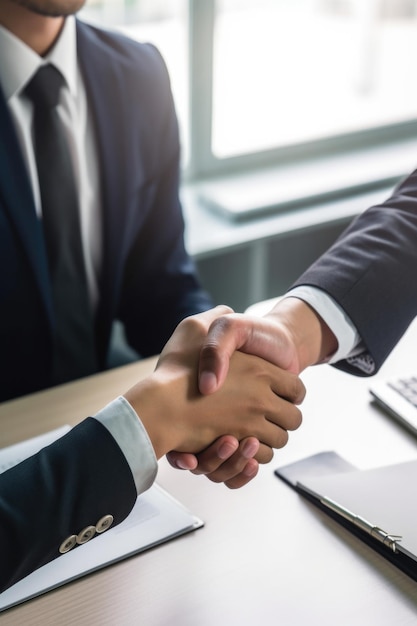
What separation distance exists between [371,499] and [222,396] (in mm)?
219

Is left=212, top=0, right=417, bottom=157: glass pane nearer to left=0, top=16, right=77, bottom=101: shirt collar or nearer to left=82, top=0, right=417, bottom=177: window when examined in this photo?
left=82, top=0, right=417, bottom=177: window

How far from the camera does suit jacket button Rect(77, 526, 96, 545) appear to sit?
2.85 feet

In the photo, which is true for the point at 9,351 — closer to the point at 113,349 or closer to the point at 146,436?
the point at 113,349

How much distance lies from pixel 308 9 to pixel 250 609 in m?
2.40

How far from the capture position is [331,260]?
1.20 metres

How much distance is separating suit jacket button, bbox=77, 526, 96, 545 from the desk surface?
4cm

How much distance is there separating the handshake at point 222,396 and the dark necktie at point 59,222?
1.56 feet

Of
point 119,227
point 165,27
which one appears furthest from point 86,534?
point 165,27

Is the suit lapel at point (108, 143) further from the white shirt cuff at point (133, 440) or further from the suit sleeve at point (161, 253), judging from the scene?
the white shirt cuff at point (133, 440)

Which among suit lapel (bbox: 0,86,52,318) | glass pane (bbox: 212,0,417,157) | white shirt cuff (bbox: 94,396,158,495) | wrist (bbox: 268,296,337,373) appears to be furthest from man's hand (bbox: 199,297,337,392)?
glass pane (bbox: 212,0,417,157)

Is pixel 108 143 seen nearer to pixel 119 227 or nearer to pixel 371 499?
pixel 119 227

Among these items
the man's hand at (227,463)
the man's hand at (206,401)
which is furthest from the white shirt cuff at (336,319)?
the man's hand at (227,463)

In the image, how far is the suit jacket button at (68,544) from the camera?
0.86 m

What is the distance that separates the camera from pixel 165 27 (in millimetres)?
2451
